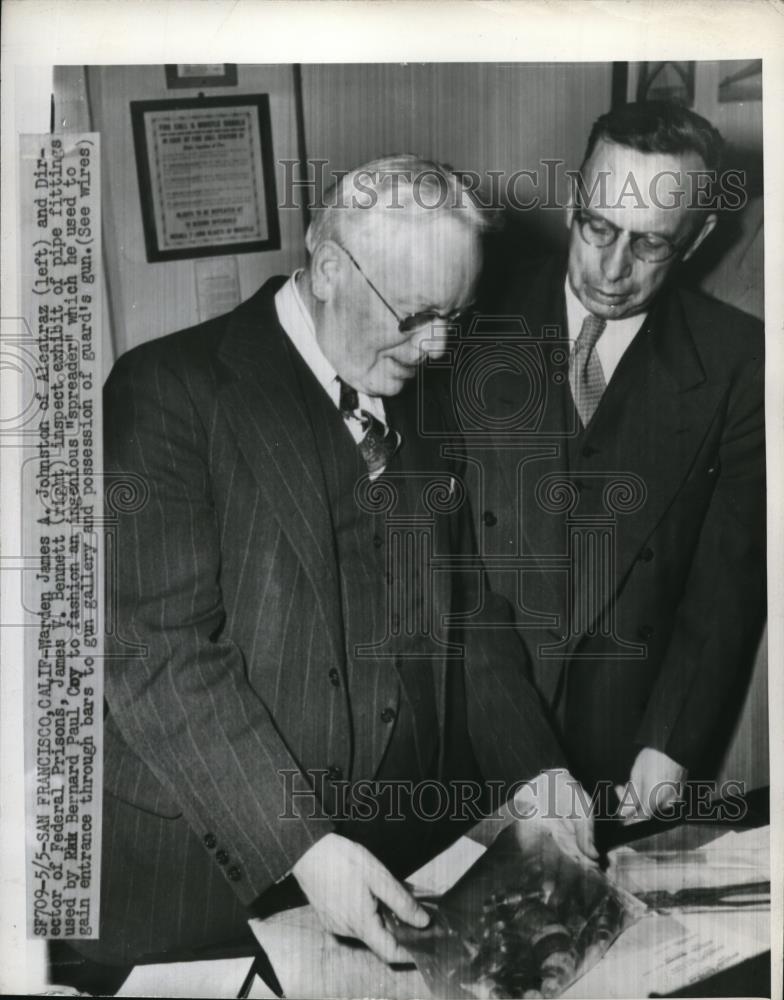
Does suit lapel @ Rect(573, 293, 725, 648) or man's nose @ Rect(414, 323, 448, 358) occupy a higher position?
man's nose @ Rect(414, 323, 448, 358)

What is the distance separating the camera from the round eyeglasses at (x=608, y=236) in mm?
1714

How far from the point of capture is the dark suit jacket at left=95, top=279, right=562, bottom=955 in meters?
1.68

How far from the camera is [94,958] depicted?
5.65ft

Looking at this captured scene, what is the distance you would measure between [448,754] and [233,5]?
1257mm

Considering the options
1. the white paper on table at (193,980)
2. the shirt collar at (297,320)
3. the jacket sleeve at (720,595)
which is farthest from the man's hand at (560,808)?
the shirt collar at (297,320)

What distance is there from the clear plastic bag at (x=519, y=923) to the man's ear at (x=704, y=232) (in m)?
0.96

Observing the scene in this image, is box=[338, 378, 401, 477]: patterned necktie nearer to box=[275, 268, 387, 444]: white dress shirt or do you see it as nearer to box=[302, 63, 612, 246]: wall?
box=[275, 268, 387, 444]: white dress shirt

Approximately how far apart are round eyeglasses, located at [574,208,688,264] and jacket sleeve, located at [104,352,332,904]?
68 cm

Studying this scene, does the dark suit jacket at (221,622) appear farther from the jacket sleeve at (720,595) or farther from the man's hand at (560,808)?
the jacket sleeve at (720,595)

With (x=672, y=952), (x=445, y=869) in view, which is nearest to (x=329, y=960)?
(x=445, y=869)

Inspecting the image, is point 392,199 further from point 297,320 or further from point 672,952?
point 672,952

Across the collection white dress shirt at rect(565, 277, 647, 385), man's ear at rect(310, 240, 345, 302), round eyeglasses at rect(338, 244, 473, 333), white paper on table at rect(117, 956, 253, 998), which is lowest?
white paper on table at rect(117, 956, 253, 998)

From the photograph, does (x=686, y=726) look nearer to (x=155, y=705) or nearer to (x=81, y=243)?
(x=155, y=705)

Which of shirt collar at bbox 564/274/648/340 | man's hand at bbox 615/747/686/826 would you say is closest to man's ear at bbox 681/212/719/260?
shirt collar at bbox 564/274/648/340
